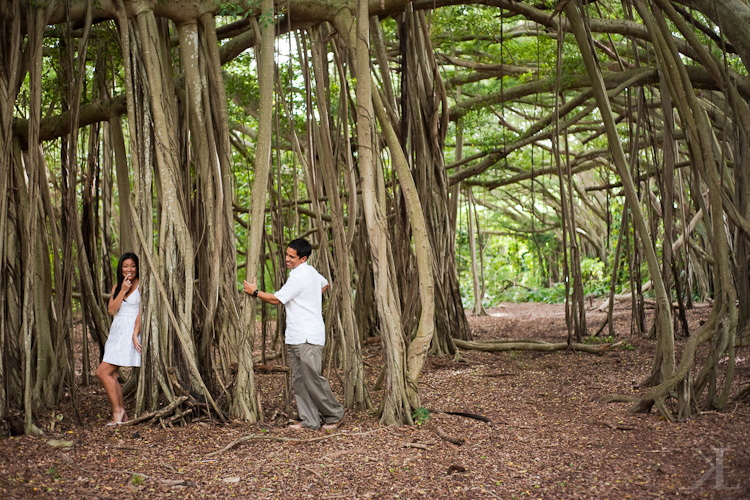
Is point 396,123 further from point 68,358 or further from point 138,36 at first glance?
point 68,358

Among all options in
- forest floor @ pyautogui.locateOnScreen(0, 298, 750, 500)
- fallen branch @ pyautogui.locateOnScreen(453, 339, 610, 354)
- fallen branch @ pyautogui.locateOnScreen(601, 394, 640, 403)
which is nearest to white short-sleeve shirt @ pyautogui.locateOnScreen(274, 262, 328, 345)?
forest floor @ pyautogui.locateOnScreen(0, 298, 750, 500)

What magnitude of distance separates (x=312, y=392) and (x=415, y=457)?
80 cm

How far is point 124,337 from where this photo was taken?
12.5 ft

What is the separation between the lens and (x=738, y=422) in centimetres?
334

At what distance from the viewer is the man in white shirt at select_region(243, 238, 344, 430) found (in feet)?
12.1

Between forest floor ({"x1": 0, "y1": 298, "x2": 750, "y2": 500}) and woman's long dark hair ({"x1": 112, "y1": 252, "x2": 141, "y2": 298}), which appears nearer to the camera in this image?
forest floor ({"x1": 0, "y1": 298, "x2": 750, "y2": 500})

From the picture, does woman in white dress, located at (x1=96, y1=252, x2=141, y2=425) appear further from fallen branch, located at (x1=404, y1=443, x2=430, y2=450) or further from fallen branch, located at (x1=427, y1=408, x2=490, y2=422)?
fallen branch, located at (x1=427, y1=408, x2=490, y2=422)

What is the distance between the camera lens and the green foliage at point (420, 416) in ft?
12.1

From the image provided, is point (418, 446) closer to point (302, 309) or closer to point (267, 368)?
point (302, 309)

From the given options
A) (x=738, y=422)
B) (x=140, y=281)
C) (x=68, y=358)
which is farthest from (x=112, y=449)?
(x=738, y=422)

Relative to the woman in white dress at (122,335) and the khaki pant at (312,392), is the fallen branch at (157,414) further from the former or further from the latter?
the khaki pant at (312,392)

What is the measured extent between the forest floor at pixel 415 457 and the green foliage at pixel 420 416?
6cm

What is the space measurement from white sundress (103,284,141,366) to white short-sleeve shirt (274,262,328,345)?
0.84 metres

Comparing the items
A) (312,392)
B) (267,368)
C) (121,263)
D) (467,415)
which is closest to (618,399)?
(467,415)
